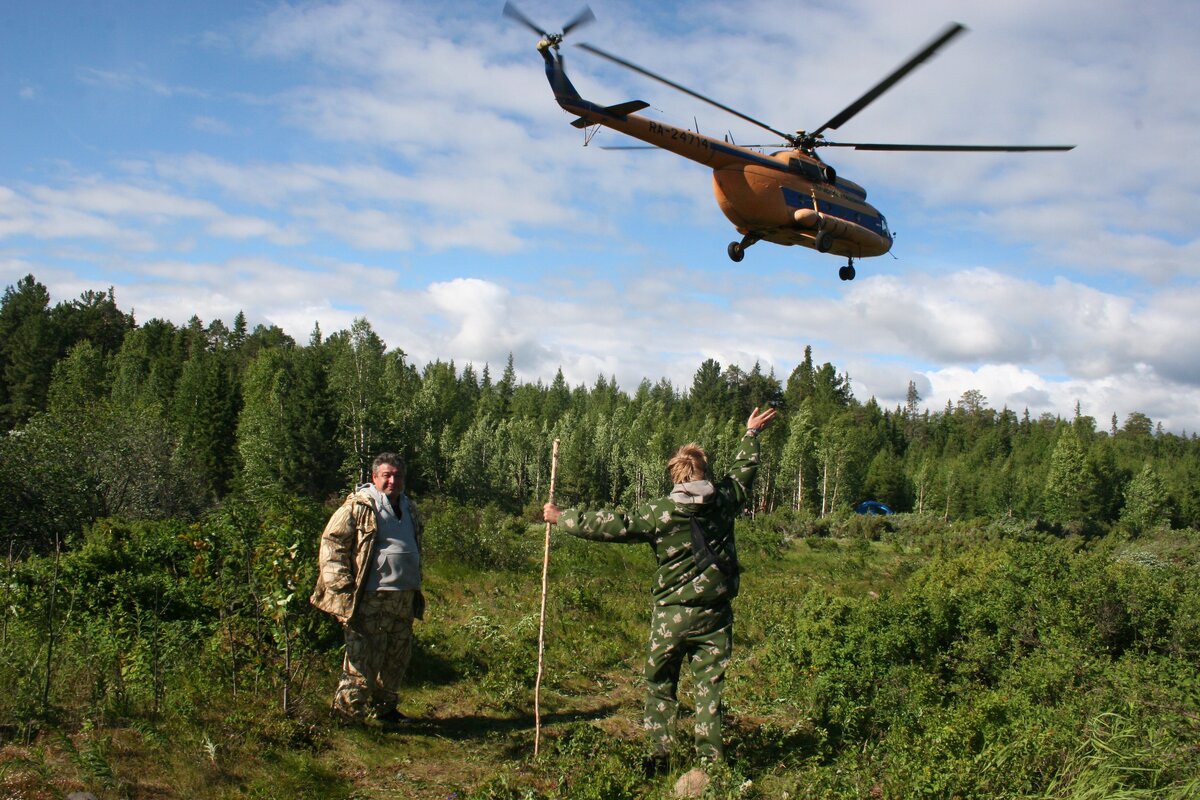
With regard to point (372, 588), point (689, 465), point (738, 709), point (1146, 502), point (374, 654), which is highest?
point (1146, 502)

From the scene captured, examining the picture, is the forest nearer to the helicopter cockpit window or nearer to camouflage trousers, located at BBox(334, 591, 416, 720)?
camouflage trousers, located at BBox(334, 591, 416, 720)

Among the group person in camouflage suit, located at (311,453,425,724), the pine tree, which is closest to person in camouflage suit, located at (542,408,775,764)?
person in camouflage suit, located at (311,453,425,724)

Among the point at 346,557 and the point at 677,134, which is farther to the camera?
the point at 677,134

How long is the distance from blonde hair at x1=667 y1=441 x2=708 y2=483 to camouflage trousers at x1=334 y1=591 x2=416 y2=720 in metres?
2.21

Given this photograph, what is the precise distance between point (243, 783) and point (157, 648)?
1.61 meters

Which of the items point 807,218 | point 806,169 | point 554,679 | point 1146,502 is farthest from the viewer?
point 1146,502

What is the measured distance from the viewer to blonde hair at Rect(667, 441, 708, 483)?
15.8 ft

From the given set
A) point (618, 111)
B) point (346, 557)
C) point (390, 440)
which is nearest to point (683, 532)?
point (346, 557)

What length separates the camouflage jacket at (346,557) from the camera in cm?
518

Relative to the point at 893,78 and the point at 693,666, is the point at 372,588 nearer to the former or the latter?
the point at 693,666

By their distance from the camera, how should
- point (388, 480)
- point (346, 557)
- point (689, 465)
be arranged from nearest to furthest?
point (689, 465) → point (346, 557) → point (388, 480)

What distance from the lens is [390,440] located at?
42750 mm

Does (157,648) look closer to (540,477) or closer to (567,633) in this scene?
(567,633)

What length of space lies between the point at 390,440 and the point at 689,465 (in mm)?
39987
